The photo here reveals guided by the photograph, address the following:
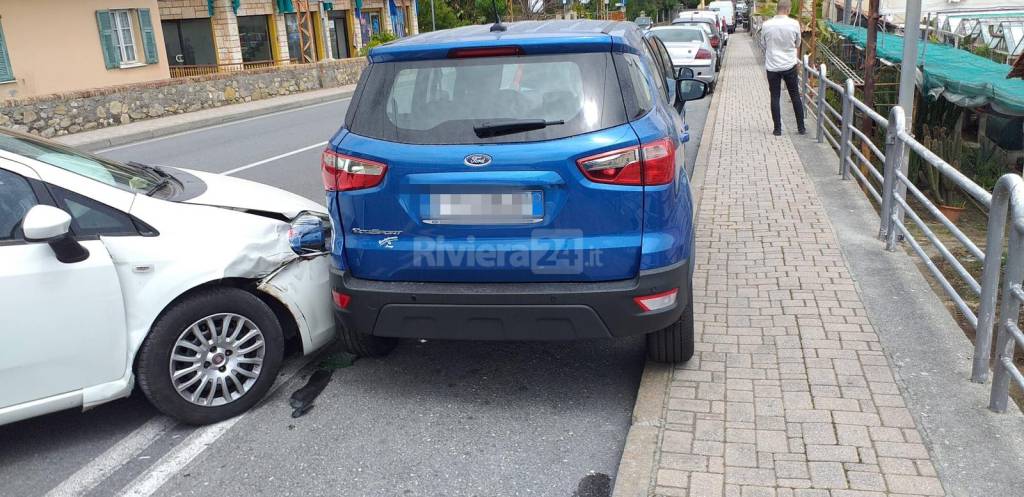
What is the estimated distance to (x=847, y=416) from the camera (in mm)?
3885

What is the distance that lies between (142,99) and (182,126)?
167 centimetres

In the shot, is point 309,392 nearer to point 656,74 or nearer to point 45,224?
point 45,224

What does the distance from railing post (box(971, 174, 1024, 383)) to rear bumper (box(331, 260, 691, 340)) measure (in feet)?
4.38

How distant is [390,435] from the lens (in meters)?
4.07

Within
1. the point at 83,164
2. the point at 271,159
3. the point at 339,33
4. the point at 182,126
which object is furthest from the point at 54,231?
the point at 339,33

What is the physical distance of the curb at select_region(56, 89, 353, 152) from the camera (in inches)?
644

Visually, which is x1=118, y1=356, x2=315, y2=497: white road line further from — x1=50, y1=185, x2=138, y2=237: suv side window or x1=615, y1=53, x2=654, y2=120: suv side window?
x1=615, y1=53, x2=654, y2=120: suv side window

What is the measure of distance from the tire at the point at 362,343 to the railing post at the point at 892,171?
379cm

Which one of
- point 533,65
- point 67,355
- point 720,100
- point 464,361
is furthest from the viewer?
point 720,100

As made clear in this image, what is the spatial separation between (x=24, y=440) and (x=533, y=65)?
9.50 ft

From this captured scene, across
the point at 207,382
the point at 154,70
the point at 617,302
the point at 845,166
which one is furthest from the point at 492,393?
the point at 154,70

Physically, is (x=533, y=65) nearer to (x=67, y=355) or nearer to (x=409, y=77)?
(x=409, y=77)

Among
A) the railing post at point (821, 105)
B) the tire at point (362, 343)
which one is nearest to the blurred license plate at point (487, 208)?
the tire at point (362, 343)

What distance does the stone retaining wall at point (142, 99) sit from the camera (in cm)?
1703
